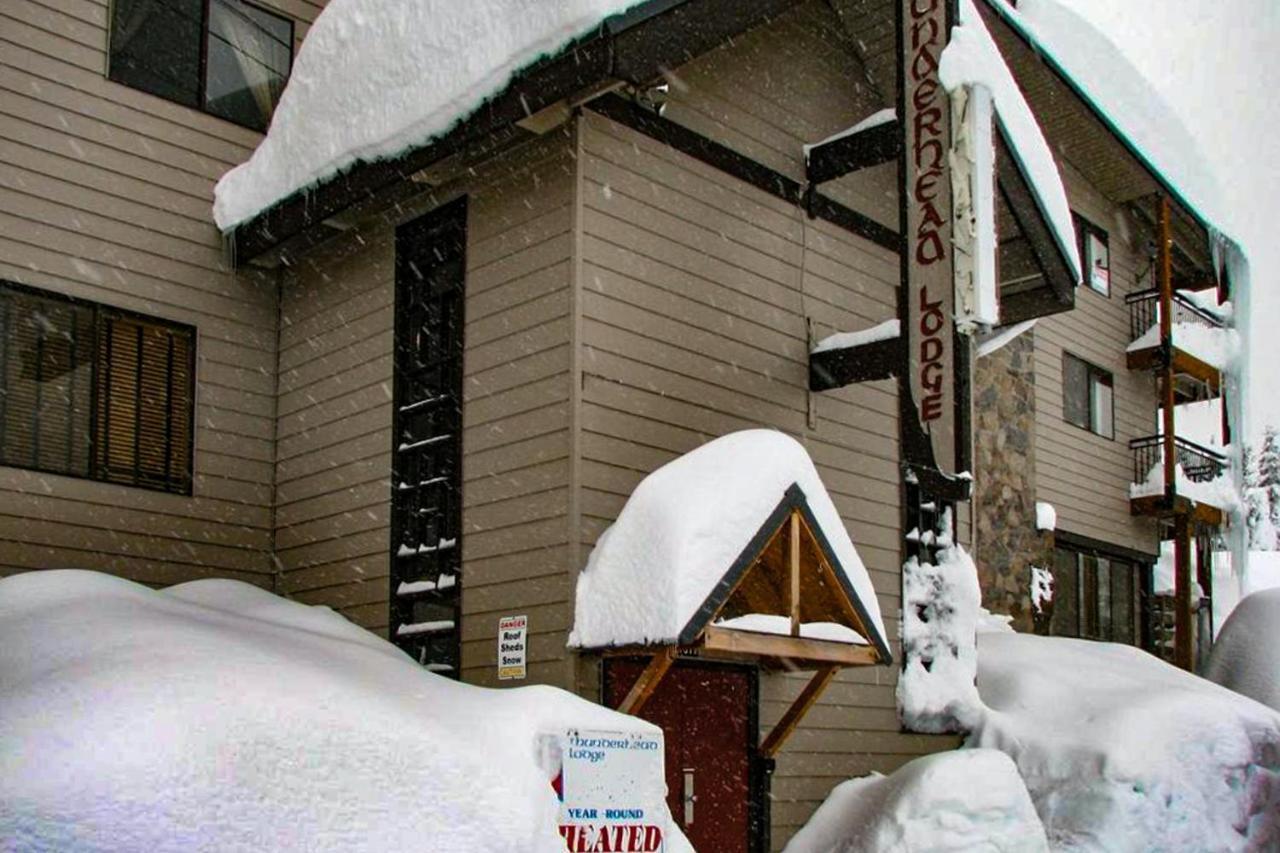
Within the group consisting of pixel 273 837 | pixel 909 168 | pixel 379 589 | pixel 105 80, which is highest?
pixel 105 80

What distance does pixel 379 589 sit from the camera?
1112 centimetres

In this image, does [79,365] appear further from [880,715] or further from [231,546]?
[880,715]

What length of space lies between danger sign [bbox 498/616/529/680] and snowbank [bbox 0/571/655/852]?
146 centimetres

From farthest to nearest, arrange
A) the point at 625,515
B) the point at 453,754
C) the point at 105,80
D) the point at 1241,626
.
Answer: the point at 1241,626
the point at 105,80
the point at 625,515
the point at 453,754

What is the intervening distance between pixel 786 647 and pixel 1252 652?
25.4ft

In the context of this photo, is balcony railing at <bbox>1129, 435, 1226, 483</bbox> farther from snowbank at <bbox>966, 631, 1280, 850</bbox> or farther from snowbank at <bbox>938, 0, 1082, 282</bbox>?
snowbank at <bbox>938, 0, 1082, 282</bbox>

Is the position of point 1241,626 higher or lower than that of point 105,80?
lower

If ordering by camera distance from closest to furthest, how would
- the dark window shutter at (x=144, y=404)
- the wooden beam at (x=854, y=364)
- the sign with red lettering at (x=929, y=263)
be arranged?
the sign with red lettering at (x=929, y=263), the wooden beam at (x=854, y=364), the dark window shutter at (x=144, y=404)

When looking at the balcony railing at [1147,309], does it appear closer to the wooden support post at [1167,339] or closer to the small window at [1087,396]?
the wooden support post at [1167,339]

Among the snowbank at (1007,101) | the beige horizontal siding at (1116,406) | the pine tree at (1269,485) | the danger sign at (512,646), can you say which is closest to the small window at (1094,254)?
the beige horizontal siding at (1116,406)

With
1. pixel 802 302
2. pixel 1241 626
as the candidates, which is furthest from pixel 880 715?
pixel 1241 626

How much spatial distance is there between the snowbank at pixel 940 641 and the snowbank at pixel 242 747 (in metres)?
3.85

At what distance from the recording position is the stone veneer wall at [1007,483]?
17.2 m

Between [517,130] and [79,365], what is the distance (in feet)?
13.1
